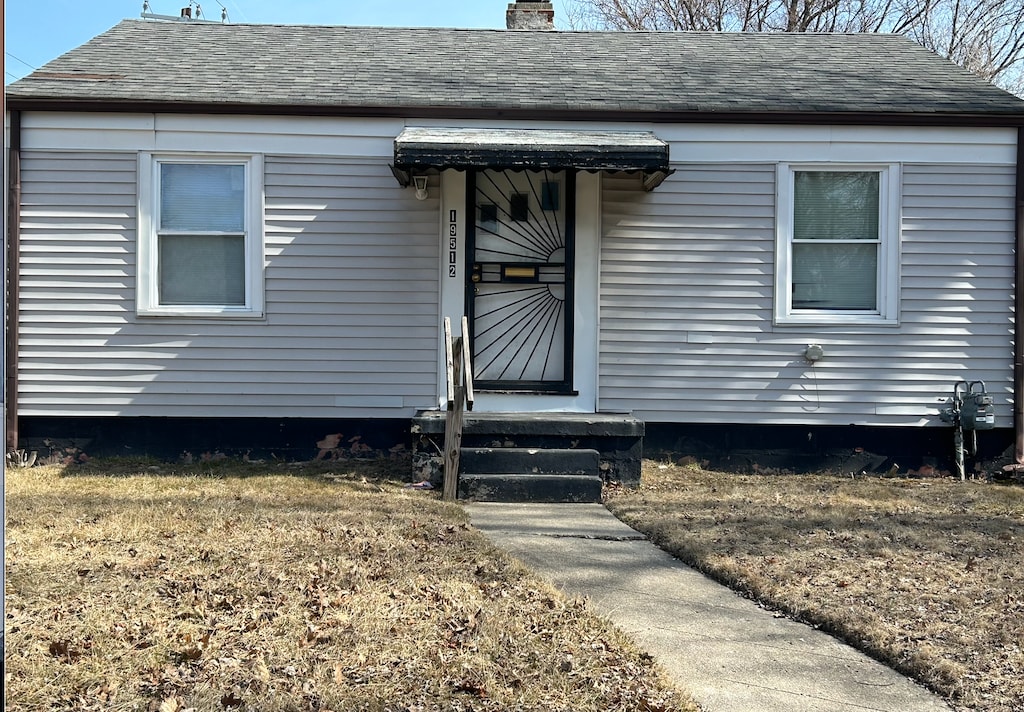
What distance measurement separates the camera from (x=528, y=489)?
7.31 m

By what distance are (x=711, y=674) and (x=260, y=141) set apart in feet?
21.7

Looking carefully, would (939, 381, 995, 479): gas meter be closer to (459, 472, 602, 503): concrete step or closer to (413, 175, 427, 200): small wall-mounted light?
(459, 472, 602, 503): concrete step

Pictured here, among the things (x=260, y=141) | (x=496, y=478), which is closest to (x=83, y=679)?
(x=496, y=478)

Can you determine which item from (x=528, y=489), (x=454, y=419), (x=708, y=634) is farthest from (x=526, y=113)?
(x=708, y=634)

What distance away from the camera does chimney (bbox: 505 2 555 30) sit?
11.8m

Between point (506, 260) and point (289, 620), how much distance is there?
5.29 meters

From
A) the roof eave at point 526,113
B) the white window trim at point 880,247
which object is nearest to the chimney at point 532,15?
the roof eave at point 526,113

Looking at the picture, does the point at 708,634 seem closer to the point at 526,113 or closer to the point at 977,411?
the point at 977,411

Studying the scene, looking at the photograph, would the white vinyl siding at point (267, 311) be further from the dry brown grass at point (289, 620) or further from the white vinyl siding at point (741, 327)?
the dry brown grass at point (289, 620)

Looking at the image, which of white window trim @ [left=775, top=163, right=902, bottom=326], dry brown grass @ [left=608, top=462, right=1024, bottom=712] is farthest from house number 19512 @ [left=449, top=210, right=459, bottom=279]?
white window trim @ [left=775, top=163, right=902, bottom=326]

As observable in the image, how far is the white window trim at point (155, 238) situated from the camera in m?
8.56

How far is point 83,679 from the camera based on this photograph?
3391mm

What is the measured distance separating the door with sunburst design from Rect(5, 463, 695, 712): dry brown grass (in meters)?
2.83

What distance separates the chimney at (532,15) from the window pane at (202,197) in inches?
186
